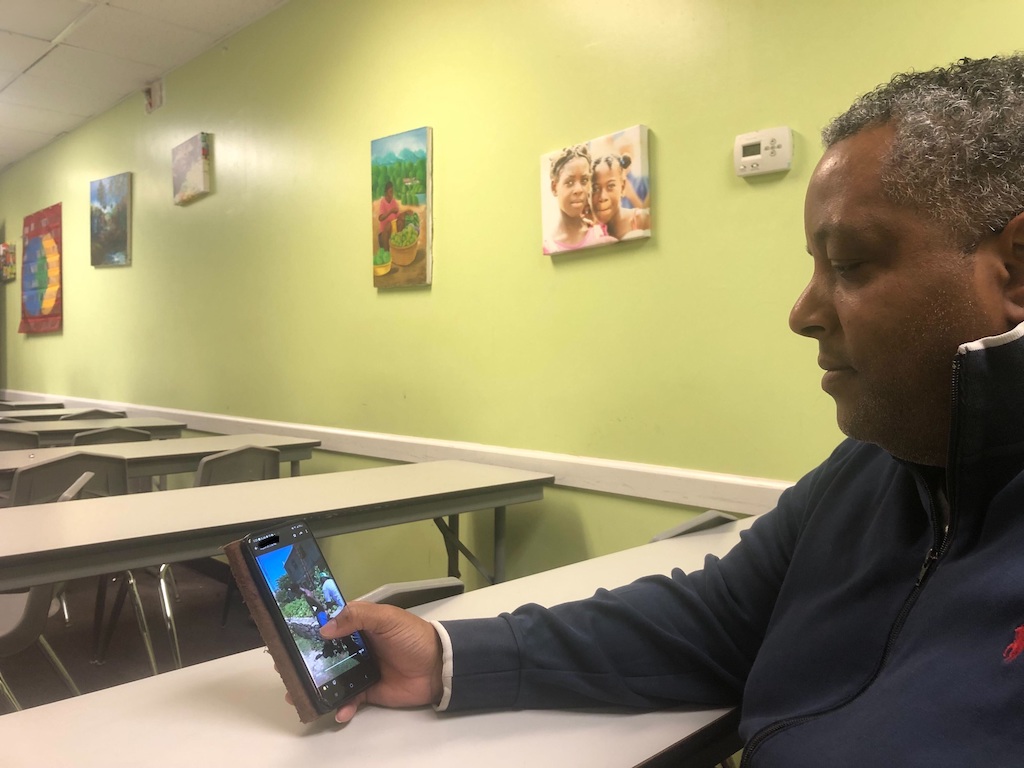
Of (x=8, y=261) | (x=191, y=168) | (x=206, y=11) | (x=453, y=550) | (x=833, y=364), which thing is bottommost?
(x=453, y=550)

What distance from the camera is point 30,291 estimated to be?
263 inches

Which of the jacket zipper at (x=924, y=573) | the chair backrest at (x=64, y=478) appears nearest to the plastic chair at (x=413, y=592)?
the jacket zipper at (x=924, y=573)

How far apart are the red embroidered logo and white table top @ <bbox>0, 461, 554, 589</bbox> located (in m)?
1.63

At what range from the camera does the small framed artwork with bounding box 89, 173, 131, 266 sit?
5.20 m

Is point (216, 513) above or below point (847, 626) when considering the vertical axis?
below

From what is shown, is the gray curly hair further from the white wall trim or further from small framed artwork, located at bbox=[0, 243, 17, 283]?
small framed artwork, located at bbox=[0, 243, 17, 283]

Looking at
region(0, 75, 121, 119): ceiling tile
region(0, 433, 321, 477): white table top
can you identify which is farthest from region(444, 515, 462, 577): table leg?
region(0, 75, 121, 119): ceiling tile

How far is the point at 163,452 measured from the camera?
297cm

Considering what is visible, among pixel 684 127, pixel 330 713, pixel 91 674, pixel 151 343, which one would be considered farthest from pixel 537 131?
pixel 151 343

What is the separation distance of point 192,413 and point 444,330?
2.38 metres

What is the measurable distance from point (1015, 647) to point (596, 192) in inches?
77.4

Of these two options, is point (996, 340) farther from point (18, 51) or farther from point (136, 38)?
point (18, 51)

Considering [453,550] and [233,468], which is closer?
[453,550]

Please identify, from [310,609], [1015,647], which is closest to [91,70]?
[310,609]
